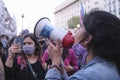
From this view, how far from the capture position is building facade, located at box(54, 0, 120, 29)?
2847 inches

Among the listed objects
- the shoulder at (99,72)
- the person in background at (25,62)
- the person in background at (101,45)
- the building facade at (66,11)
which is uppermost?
the building facade at (66,11)

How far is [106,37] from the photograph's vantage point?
7.75ft

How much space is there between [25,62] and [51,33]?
2089mm

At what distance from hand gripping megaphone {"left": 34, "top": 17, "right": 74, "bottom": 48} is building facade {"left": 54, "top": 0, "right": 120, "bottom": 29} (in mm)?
68537

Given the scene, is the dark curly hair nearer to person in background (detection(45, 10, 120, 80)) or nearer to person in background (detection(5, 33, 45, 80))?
person in background (detection(45, 10, 120, 80))

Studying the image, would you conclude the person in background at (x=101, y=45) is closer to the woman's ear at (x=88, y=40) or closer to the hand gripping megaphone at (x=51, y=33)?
the woman's ear at (x=88, y=40)

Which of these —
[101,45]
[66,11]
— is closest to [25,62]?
[101,45]

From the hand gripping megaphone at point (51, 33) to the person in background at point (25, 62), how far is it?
1.68 m

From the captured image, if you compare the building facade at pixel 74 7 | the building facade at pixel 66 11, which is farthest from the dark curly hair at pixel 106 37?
the building facade at pixel 66 11

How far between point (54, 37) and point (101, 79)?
0.61m

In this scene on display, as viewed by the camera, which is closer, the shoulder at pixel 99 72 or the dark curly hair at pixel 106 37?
the shoulder at pixel 99 72

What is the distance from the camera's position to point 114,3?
7256 centimetres

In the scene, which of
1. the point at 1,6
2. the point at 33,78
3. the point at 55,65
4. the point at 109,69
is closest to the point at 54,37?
the point at 55,65

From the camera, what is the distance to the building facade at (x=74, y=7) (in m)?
72.3
